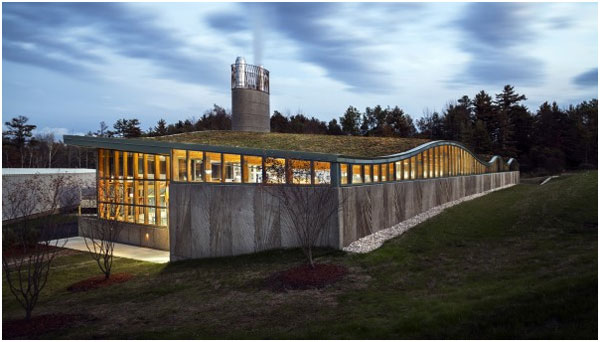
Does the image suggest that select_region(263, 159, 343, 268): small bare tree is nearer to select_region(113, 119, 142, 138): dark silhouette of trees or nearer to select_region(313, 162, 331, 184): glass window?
select_region(313, 162, 331, 184): glass window

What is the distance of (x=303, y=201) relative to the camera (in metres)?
13.0

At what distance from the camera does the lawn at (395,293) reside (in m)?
6.70

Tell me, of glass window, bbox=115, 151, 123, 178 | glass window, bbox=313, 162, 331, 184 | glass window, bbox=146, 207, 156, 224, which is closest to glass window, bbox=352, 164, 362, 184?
glass window, bbox=313, 162, 331, 184

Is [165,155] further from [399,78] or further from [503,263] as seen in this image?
[399,78]

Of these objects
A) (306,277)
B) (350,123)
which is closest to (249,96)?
(306,277)

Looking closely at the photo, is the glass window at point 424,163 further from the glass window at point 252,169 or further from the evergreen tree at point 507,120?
the evergreen tree at point 507,120

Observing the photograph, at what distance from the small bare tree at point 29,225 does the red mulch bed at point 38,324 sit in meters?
0.30

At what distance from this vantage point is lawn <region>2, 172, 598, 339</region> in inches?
264

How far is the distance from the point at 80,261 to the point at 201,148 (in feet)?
24.6

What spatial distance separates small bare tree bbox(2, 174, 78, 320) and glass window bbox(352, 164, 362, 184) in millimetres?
9410

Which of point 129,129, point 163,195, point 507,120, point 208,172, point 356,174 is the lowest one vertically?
point 163,195

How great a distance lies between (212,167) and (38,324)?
27.1 feet

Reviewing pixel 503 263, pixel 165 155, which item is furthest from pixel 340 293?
pixel 165 155

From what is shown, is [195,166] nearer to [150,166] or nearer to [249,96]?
[150,166]
